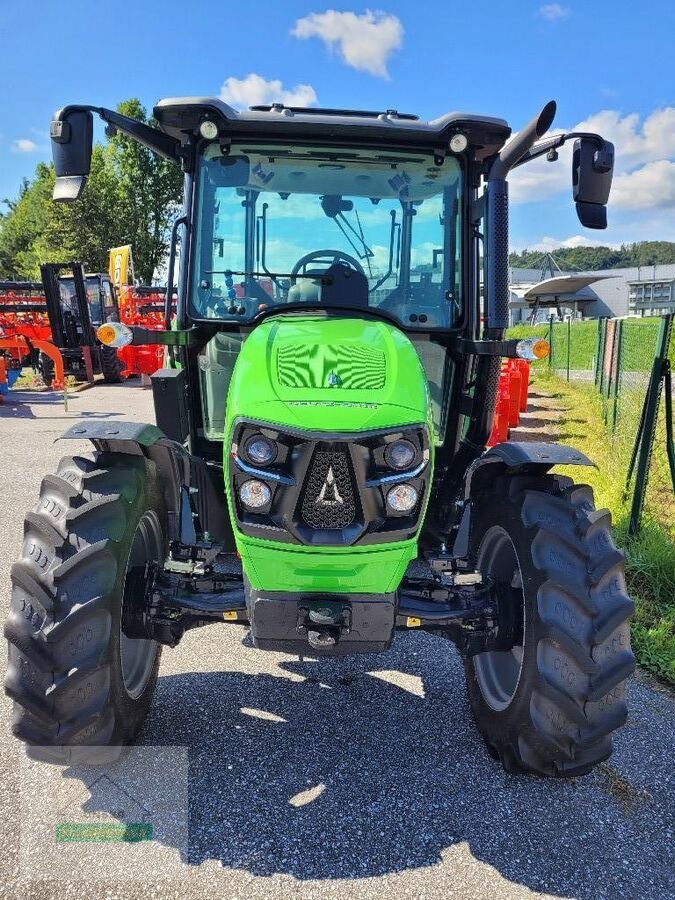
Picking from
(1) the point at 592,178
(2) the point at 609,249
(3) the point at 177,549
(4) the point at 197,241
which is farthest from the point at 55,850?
(2) the point at 609,249

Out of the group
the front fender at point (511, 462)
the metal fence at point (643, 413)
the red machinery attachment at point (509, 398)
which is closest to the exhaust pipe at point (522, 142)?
the front fender at point (511, 462)

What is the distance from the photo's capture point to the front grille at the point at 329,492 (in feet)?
7.62

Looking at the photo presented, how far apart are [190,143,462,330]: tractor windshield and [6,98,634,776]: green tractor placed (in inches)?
0.4

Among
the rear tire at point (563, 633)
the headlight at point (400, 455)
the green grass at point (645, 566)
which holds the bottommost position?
the green grass at point (645, 566)

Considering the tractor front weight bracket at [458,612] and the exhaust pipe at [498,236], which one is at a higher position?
the exhaust pipe at [498,236]

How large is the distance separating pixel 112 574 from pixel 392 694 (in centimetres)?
155

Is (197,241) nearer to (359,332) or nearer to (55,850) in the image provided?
(359,332)

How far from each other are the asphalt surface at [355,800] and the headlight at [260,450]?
1.28 m

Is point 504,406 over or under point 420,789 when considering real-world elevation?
over

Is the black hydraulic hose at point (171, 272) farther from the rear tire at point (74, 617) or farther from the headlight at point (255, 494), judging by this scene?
the headlight at point (255, 494)

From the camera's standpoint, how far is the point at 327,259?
347 centimetres

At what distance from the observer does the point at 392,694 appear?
131 inches

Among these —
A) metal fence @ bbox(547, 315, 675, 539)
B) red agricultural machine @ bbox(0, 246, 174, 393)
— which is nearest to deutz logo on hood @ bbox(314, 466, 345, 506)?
metal fence @ bbox(547, 315, 675, 539)

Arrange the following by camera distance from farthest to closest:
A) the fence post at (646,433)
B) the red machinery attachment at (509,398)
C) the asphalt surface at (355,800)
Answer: the red machinery attachment at (509,398)
the fence post at (646,433)
the asphalt surface at (355,800)
